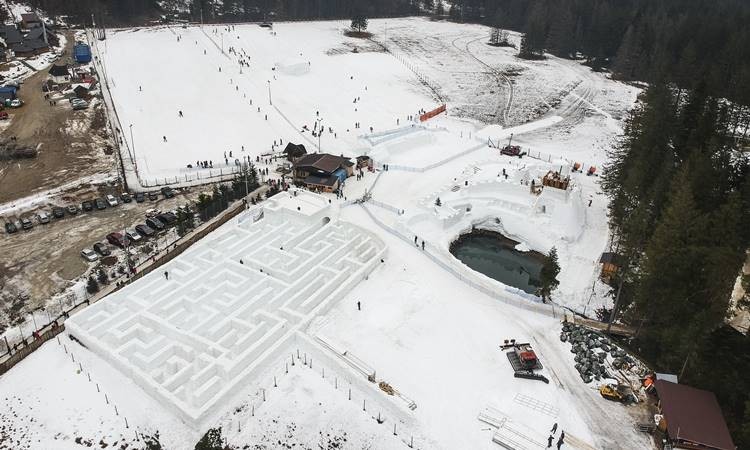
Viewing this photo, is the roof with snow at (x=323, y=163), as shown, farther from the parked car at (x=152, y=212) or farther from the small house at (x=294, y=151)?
the parked car at (x=152, y=212)

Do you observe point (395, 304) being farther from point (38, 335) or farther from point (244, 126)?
point (244, 126)

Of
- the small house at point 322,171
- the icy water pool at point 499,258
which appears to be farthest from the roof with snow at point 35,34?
the icy water pool at point 499,258

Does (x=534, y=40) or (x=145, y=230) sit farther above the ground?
(x=534, y=40)

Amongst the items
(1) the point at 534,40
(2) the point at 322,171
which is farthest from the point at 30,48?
(1) the point at 534,40

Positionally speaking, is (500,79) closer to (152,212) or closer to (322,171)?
(322,171)

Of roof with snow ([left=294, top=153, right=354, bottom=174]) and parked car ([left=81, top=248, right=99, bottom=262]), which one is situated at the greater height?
roof with snow ([left=294, top=153, right=354, bottom=174])

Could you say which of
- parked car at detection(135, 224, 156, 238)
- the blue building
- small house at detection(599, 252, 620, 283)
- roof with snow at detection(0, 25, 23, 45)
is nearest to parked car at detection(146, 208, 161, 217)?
parked car at detection(135, 224, 156, 238)

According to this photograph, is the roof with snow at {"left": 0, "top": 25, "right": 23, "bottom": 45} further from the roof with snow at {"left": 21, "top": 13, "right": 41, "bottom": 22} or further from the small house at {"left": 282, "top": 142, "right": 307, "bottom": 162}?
the small house at {"left": 282, "top": 142, "right": 307, "bottom": 162}
